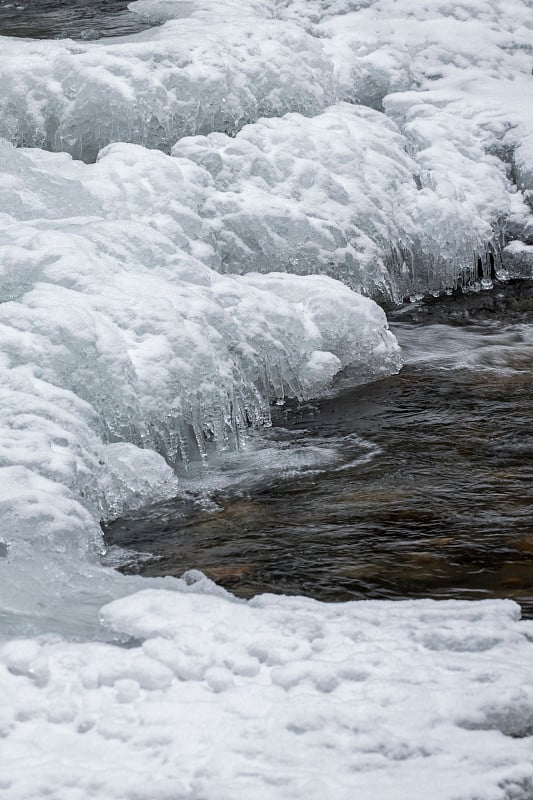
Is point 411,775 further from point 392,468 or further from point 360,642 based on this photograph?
point 392,468

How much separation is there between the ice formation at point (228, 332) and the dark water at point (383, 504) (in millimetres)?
304

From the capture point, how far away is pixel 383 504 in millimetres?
4594

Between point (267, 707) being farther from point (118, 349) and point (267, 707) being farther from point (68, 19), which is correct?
point (68, 19)

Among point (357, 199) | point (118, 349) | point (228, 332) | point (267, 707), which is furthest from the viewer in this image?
point (357, 199)

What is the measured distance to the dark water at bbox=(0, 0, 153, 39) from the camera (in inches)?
400

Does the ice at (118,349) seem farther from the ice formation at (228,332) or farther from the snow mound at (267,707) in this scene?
the snow mound at (267,707)

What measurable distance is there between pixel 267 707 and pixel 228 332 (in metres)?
3.26

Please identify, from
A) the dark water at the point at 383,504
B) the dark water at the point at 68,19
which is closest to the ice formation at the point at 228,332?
the dark water at the point at 383,504

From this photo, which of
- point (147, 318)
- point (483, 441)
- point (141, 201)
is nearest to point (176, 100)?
point (141, 201)

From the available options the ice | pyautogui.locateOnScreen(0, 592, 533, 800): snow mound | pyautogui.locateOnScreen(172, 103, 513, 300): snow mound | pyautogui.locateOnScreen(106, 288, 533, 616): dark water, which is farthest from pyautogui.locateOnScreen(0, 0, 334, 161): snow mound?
pyautogui.locateOnScreen(0, 592, 533, 800): snow mound

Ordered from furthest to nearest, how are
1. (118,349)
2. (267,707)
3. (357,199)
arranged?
(357,199) < (118,349) < (267,707)

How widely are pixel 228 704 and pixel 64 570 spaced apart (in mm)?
1201

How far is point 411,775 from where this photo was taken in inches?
98.2

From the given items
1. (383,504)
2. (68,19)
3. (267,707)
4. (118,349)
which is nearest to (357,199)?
(118,349)
